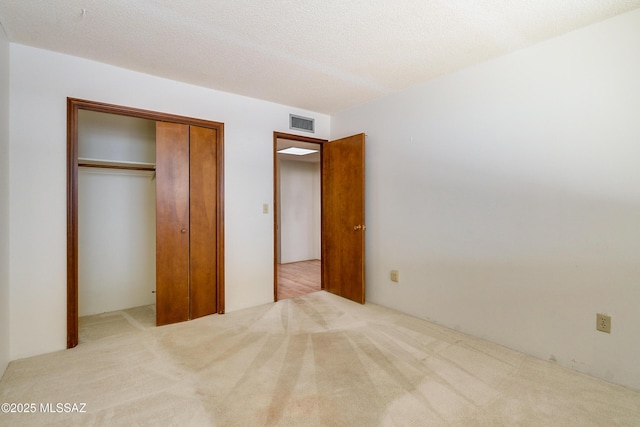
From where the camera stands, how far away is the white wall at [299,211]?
21.3 feet

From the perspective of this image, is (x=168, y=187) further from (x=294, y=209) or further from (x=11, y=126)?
(x=294, y=209)

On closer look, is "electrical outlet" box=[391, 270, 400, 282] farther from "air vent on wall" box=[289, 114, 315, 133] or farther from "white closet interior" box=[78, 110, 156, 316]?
"white closet interior" box=[78, 110, 156, 316]

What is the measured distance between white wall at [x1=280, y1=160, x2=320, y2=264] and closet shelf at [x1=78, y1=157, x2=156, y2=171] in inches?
128

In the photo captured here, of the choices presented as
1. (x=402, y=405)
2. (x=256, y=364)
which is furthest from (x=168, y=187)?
(x=402, y=405)

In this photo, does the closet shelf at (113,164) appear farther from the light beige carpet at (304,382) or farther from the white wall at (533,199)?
the white wall at (533,199)

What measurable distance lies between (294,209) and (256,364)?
15.1ft

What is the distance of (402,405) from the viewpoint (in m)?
1.72

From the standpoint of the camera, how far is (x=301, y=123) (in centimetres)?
387

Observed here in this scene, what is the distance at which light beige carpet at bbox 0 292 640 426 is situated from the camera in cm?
164

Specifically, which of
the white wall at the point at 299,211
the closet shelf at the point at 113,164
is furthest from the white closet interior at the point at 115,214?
the white wall at the point at 299,211

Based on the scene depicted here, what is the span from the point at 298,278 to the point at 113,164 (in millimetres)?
2995

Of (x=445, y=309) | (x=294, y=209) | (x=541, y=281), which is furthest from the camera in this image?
(x=294, y=209)

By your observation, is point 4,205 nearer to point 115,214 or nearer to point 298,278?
point 115,214

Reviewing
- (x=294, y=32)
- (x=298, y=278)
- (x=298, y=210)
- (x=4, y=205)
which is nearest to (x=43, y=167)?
(x=4, y=205)
